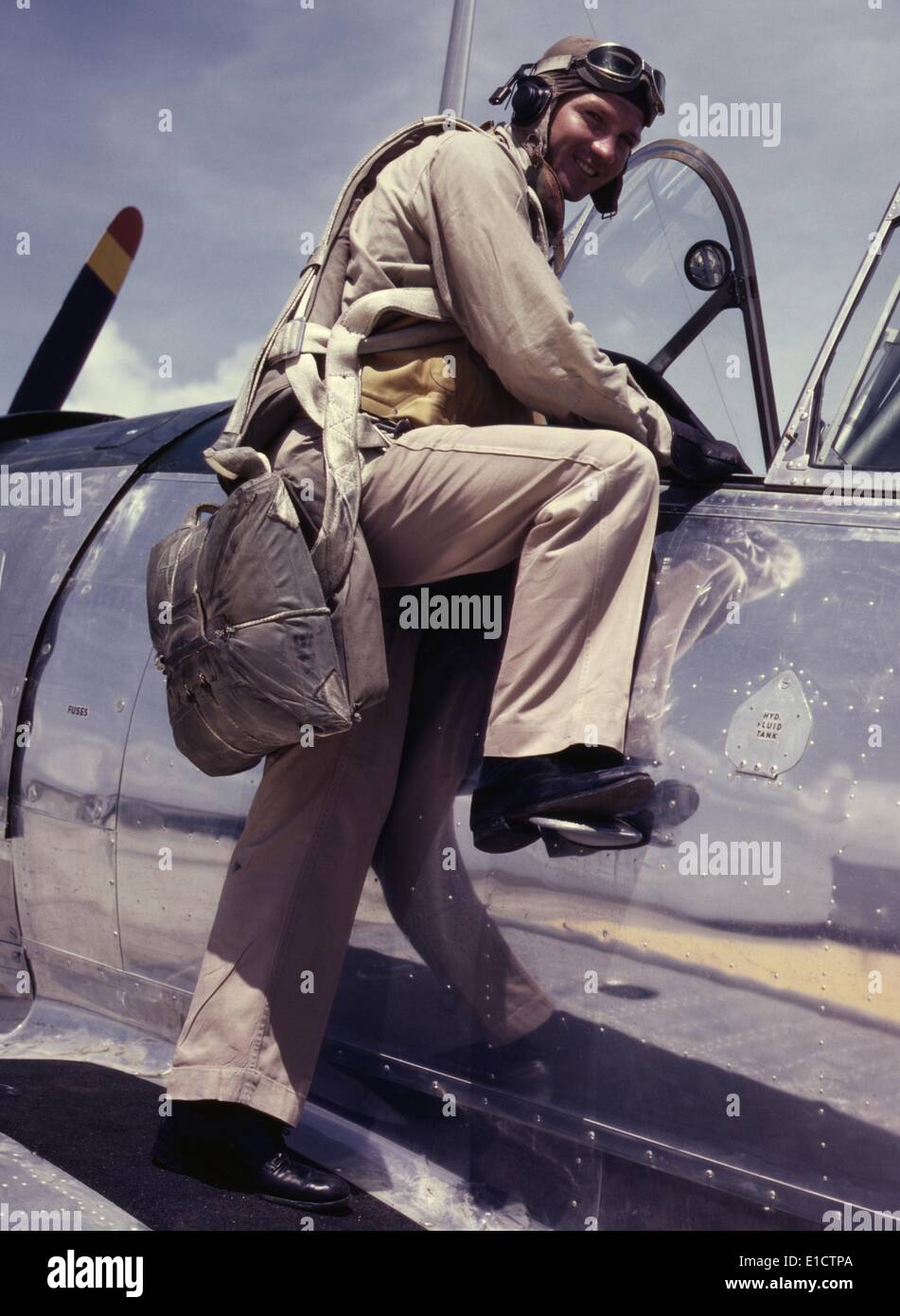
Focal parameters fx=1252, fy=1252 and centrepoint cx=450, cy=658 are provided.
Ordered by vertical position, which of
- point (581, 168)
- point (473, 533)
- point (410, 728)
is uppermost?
point (581, 168)

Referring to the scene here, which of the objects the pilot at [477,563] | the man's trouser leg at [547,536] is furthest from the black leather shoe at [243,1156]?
the man's trouser leg at [547,536]

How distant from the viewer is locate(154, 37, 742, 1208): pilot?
238 centimetres

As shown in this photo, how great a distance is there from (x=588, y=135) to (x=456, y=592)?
1043 mm

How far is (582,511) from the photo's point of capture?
2.40 meters

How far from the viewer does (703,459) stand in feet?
8.63

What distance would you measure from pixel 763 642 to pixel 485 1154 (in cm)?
119

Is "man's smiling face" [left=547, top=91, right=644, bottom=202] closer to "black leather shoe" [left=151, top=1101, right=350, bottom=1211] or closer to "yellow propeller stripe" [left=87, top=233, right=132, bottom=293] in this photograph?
"black leather shoe" [left=151, top=1101, right=350, bottom=1211]

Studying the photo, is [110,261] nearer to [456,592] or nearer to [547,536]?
[456,592]

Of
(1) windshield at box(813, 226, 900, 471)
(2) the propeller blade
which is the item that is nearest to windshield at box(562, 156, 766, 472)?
(1) windshield at box(813, 226, 900, 471)

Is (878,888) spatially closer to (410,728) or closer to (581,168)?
(410,728)

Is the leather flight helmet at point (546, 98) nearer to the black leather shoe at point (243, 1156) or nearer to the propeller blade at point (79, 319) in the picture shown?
the black leather shoe at point (243, 1156)

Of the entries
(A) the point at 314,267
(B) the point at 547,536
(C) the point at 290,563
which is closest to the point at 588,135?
(A) the point at 314,267

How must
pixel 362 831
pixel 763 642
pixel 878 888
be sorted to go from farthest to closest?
pixel 362 831, pixel 763 642, pixel 878 888
